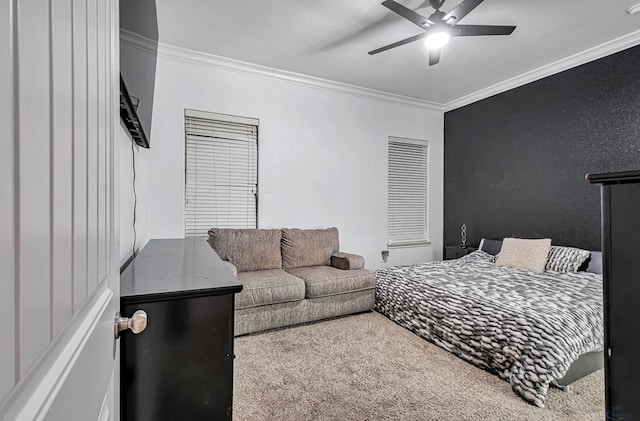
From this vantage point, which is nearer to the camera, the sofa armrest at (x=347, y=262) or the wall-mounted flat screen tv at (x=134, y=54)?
the wall-mounted flat screen tv at (x=134, y=54)

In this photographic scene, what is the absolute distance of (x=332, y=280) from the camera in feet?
10.1

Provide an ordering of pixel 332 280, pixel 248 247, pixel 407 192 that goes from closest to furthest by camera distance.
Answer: pixel 332 280
pixel 248 247
pixel 407 192

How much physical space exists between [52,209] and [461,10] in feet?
8.66

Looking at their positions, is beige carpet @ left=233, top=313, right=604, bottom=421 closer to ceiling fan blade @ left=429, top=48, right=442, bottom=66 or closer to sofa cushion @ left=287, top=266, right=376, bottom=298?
sofa cushion @ left=287, top=266, right=376, bottom=298

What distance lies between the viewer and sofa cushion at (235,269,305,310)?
2.70 meters

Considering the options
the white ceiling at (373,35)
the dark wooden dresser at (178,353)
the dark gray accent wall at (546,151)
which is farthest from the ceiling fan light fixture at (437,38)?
the dark wooden dresser at (178,353)

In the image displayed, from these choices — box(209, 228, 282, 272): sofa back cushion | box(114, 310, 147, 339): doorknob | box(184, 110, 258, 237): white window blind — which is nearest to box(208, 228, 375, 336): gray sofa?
box(209, 228, 282, 272): sofa back cushion

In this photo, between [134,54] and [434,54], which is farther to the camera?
[434,54]

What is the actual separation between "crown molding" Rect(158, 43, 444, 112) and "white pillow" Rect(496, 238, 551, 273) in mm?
2417

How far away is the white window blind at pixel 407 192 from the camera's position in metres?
4.66

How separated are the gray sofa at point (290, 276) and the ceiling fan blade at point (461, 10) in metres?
2.31

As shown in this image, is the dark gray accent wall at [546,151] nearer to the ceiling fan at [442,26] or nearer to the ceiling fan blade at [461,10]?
the ceiling fan at [442,26]

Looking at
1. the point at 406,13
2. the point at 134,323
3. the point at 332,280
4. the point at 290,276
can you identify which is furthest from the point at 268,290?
the point at 406,13

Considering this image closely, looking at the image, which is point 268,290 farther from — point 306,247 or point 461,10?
point 461,10
